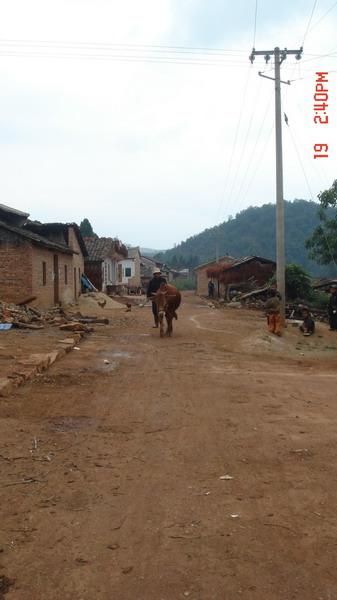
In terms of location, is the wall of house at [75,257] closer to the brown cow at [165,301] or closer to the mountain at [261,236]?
the brown cow at [165,301]

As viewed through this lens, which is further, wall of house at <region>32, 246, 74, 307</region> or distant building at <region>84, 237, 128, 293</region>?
distant building at <region>84, 237, 128, 293</region>

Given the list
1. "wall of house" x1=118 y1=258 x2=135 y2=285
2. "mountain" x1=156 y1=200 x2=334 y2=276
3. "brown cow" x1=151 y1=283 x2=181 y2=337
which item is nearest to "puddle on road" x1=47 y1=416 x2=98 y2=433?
"brown cow" x1=151 y1=283 x2=181 y2=337

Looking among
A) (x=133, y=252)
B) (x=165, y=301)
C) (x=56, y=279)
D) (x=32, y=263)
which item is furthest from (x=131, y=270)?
(x=165, y=301)

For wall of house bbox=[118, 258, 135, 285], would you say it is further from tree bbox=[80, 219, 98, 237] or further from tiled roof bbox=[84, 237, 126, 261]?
tiled roof bbox=[84, 237, 126, 261]

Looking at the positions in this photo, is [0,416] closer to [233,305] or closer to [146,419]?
[146,419]

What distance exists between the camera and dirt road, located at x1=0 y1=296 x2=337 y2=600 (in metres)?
2.98

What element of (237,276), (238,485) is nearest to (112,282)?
(237,276)

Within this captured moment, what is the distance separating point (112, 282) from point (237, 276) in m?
Result: 13.9

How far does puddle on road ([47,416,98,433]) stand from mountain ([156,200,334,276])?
6692cm

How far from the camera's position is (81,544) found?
3328mm

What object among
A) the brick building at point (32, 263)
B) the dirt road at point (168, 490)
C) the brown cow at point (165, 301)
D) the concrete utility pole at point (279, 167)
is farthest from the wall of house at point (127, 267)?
the dirt road at point (168, 490)

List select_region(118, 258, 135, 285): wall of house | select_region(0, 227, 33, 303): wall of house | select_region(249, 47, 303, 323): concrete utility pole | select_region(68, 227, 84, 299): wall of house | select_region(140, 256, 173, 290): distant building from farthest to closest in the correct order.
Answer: select_region(140, 256, 173, 290): distant building, select_region(118, 258, 135, 285): wall of house, select_region(68, 227, 84, 299): wall of house, select_region(0, 227, 33, 303): wall of house, select_region(249, 47, 303, 323): concrete utility pole

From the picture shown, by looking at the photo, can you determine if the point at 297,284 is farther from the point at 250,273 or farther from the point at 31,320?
the point at 31,320

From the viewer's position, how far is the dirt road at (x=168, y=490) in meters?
2.98
